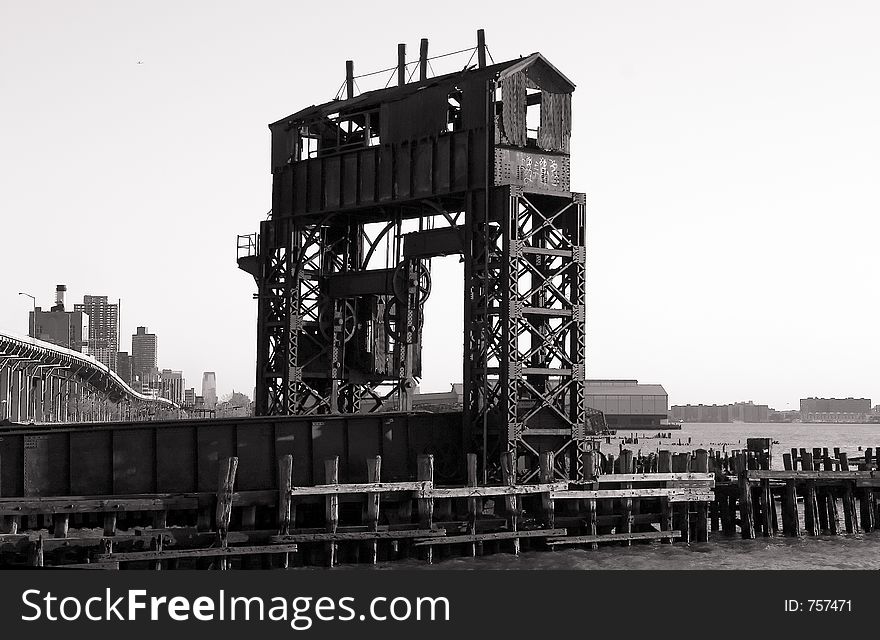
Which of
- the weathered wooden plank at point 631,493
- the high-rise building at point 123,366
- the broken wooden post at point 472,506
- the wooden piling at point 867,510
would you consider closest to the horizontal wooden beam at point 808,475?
the wooden piling at point 867,510

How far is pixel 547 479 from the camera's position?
1312 inches

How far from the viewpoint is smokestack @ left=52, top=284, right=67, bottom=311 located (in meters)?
119

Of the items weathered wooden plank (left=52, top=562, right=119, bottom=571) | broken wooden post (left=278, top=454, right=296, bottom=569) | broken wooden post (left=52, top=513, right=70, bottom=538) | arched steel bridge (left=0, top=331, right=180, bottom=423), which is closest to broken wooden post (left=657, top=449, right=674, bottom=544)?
broken wooden post (left=278, top=454, right=296, bottom=569)

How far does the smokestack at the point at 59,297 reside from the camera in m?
119

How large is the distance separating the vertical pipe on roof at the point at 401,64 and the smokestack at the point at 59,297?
281 ft

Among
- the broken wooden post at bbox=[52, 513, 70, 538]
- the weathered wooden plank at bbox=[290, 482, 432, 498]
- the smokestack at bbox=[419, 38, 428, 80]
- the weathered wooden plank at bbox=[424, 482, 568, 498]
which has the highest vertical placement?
the smokestack at bbox=[419, 38, 428, 80]

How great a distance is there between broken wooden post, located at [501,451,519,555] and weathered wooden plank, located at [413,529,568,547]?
0.85ft

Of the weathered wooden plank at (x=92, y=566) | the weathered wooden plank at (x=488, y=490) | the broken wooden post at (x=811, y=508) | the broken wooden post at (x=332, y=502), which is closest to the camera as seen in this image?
the weathered wooden plank at (x=92, y=566)

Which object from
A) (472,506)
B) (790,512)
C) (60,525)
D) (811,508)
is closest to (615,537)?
(472,506)

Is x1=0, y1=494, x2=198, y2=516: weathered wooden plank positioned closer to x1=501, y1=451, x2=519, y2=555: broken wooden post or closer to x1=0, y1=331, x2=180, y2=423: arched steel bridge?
x1=501, y1=451, x2=519, y2=555: broken wooden post

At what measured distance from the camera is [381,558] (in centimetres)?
2995

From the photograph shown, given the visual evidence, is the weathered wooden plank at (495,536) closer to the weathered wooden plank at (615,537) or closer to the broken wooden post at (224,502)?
the weathered wooden plank at (615,537)

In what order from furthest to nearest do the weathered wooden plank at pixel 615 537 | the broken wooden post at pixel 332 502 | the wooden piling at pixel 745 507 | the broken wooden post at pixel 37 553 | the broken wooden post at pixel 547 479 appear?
the wooden piling at pixel 745 507 → the broken wooden post at pixel 547 479 → the weathered wooden plank at pixel 615 537 → the broken wooden post at pixel 332 502 → the broken wooden post at pixel 37 553

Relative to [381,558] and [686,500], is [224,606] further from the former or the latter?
[686,500]
